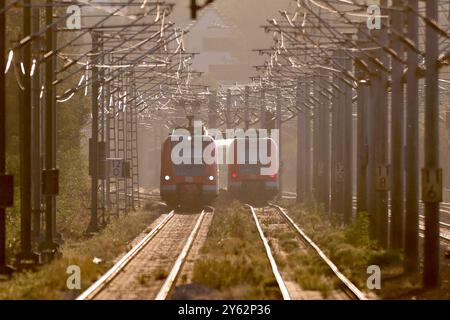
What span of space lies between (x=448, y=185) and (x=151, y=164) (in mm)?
38566

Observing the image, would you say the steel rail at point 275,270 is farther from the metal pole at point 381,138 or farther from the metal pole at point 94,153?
the metal pole at point 94,153

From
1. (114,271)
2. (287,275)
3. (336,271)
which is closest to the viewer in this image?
(336,271)

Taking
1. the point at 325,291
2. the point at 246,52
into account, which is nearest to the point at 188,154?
the point at 325,291

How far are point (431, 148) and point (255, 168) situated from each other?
118ft

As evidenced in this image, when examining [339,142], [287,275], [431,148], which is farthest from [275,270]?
[339,142]

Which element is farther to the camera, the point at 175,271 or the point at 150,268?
the point at 150,268

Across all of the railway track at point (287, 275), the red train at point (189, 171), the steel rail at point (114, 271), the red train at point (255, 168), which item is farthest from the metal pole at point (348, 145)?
the red train at point (255, 168)

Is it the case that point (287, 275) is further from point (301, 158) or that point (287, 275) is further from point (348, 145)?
point (301, 158)

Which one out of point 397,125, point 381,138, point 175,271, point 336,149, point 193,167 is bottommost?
point 175,271

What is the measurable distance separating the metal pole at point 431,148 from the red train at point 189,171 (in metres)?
28.2

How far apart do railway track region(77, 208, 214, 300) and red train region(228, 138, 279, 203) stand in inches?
616

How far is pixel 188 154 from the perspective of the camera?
49.0m

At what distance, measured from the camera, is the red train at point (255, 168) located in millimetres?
55750

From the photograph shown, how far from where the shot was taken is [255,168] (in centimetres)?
5600
